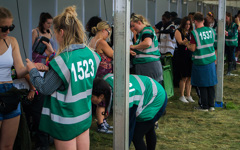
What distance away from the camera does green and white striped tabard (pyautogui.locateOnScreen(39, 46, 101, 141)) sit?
7.54 ft

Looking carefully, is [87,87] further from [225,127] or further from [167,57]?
[167,57]

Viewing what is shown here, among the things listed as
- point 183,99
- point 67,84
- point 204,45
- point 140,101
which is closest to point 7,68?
point 67,84

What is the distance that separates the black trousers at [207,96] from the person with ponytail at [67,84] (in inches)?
161

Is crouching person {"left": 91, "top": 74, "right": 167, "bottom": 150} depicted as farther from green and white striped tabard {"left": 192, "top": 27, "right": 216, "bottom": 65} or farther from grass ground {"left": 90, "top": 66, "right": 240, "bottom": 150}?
green and white striped tabard {"left": 192, "top": 27, "right": 216, "bottom": 65}

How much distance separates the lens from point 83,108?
7.89 feet

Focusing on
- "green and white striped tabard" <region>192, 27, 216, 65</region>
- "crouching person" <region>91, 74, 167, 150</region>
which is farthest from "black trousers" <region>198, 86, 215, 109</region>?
"crouching person" <region>91, 74, 167, 150</region>

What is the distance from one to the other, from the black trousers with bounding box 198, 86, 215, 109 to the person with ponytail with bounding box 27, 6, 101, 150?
4.08 metres

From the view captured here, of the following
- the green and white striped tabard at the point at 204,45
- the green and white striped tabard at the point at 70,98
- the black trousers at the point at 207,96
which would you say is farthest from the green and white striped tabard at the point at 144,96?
the black trousers at the point at 207,96

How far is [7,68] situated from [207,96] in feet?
13.9

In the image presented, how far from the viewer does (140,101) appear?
294cm

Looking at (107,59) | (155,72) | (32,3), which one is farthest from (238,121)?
(32,3)

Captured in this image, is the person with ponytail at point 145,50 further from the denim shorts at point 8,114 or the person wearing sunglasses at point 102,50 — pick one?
the denim shorts at point 8,114

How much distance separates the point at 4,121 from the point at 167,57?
14.3 ft

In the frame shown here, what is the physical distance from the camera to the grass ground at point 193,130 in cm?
450
